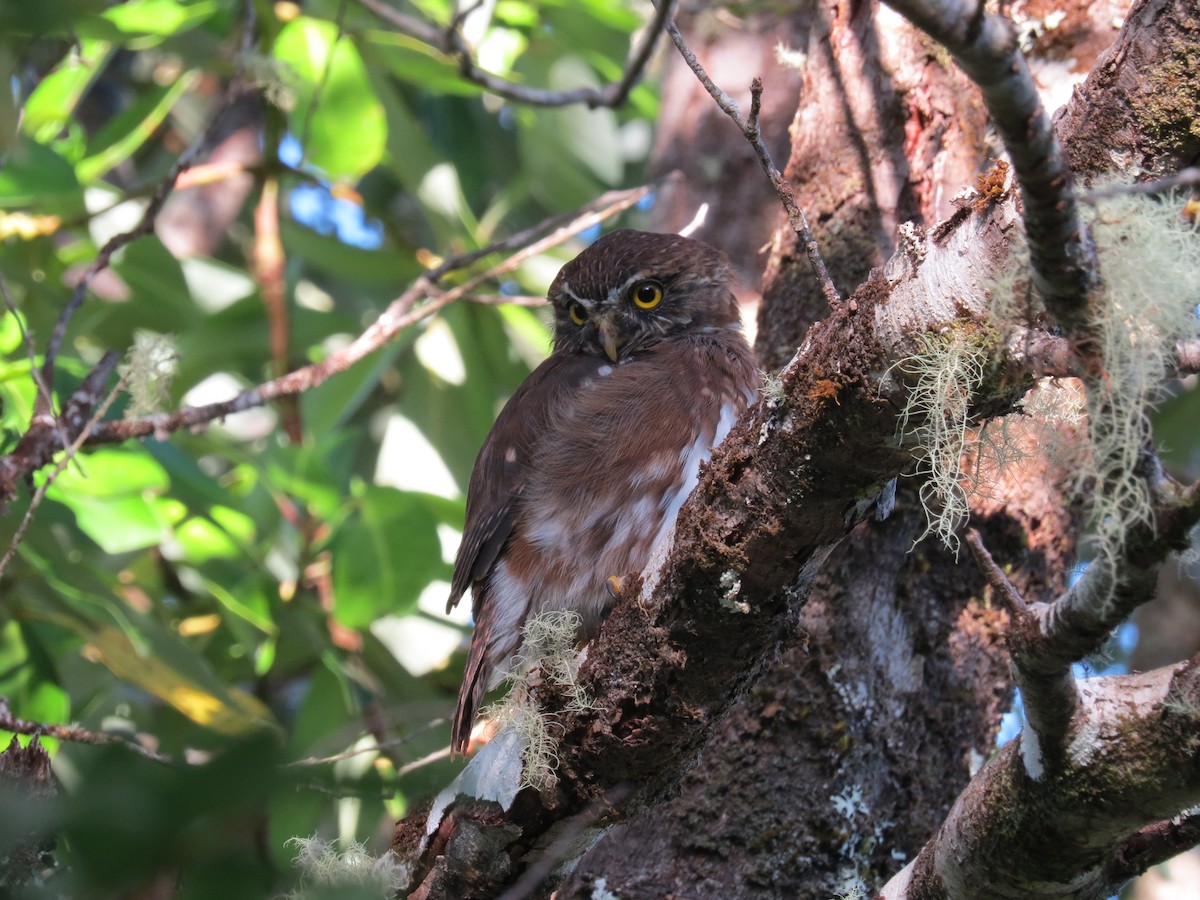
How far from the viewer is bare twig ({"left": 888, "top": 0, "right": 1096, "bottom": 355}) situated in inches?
50.5

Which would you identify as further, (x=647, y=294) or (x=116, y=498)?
(x=647, y=294)

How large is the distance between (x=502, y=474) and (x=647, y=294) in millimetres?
862

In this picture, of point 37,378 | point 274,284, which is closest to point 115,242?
point 37,378

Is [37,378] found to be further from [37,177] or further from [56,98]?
[56,98]

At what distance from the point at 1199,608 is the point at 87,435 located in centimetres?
487

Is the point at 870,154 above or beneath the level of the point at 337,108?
beneath

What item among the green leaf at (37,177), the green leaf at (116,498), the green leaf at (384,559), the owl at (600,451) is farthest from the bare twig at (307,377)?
the green leaf at (37,177)

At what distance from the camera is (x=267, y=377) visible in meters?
5.55

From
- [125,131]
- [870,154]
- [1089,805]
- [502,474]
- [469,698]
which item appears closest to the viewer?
[1089,805]

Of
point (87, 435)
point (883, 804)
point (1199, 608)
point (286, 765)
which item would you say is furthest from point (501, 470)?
point (1199, 608)

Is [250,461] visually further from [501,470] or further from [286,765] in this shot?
[286,765]

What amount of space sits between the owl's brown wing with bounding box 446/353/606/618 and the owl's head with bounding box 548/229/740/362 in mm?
264

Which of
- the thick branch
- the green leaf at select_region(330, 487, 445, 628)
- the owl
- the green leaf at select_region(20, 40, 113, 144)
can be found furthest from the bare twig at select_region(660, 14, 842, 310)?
the green leaf at select_region(20, 40, 113, 144)

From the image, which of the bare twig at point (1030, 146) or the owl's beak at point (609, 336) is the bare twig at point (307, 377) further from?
the bare twig at point (1030, 146)
